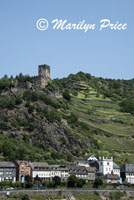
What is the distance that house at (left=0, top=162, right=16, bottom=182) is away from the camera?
387 feet

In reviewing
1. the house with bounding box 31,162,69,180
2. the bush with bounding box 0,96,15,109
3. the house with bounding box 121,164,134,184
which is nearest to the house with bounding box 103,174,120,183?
the house with bounding box 121,164,134,184

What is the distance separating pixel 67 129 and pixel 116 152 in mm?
22897

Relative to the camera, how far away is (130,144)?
173m

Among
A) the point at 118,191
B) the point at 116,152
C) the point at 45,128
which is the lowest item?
the point at 118,191

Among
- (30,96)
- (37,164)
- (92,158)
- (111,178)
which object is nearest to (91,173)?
(111,178)

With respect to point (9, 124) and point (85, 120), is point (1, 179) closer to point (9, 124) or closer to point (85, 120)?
point (9, 124)

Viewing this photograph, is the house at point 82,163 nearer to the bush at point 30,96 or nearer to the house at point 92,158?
the house at point 92,158

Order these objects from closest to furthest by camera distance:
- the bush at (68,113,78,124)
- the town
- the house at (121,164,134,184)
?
the town, the house at (121,164,134,184), the bush at (68,113,78,124)

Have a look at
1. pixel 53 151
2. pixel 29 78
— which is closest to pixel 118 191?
pixel 53 151

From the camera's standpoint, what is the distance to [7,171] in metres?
119

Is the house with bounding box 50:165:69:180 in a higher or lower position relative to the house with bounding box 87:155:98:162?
lower

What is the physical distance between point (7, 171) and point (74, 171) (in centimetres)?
2294

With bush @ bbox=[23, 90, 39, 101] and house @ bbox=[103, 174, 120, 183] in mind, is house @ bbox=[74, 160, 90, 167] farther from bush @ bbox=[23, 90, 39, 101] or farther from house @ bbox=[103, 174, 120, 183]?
bush @ bbox=[23, 90, 39, 101]

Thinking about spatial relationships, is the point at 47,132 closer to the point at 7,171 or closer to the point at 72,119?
the point at 72,119
